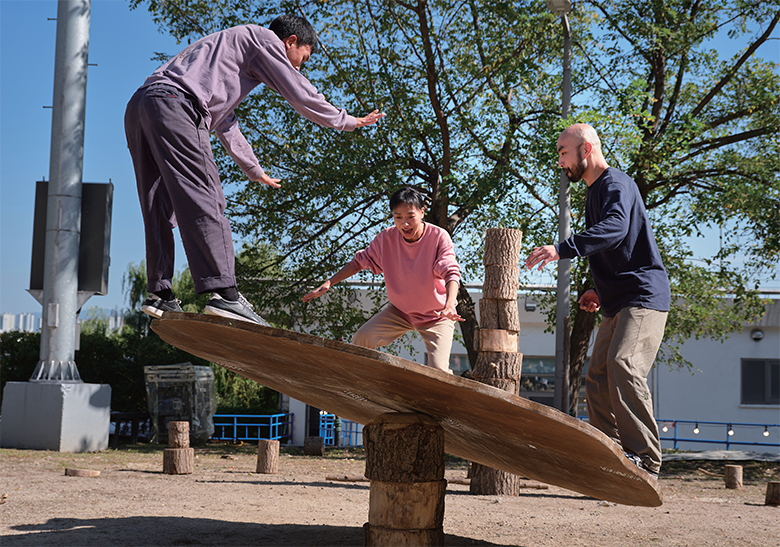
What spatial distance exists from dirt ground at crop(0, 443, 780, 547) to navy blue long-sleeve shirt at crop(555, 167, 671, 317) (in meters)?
2.36

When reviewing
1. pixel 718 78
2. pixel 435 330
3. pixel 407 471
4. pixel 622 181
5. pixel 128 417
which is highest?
pixel 718 78

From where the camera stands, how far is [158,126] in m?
3.25

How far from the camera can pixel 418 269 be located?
5121mm

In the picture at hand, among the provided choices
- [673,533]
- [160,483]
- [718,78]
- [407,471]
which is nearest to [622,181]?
[407,471]

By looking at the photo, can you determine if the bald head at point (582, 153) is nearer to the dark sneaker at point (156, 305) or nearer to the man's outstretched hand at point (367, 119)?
the man's outstretched hand at point (367, 119)

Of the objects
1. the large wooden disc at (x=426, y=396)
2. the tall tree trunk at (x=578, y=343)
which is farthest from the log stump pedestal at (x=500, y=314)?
the tall tree trunk at (x=578, y=343)

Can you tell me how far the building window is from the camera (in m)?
23.5

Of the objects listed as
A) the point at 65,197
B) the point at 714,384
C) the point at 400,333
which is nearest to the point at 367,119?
the point at 400,333

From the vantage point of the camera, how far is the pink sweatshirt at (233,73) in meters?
3.39

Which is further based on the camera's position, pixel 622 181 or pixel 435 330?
pixel 435 330

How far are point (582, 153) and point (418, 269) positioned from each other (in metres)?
1.56

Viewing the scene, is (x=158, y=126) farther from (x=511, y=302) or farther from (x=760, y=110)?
(x=760, y=110)

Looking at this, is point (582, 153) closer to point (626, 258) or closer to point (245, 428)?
Answer: point (626, 258)

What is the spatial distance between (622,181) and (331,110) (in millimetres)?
1661
